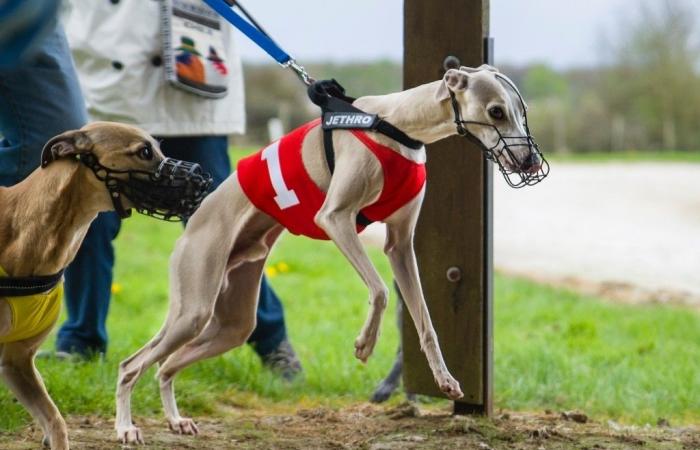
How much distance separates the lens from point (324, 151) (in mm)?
3686

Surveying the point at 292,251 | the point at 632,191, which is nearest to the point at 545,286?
the point at 292,251

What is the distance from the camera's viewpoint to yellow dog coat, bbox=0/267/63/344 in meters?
3.55


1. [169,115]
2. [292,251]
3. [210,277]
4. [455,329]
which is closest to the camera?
[210,277]

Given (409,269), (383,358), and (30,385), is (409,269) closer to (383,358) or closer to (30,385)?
(30,385)

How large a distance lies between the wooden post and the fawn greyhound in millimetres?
777

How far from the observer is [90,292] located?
18.7 ft

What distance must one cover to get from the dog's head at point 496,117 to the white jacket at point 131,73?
2.31m

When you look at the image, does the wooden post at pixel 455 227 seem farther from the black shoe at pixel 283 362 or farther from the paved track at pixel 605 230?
the paved track at pixel 605 230

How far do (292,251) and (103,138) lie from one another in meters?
9.32

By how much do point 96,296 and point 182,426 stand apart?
161 cm

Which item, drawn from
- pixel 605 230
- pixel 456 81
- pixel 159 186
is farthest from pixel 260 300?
pixel 605 230

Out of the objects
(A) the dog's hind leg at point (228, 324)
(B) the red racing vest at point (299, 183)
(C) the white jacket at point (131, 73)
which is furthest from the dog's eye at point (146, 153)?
(C) the white jacket at point (131, 73)

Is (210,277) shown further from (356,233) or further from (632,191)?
(632,191)

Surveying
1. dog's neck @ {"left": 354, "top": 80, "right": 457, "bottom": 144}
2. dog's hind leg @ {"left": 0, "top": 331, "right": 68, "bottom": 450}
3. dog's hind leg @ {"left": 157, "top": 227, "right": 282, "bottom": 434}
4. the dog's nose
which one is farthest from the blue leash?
dog's hind leg @ {"left": 0, "top": 331, "right": 68, "bottom": 450}
